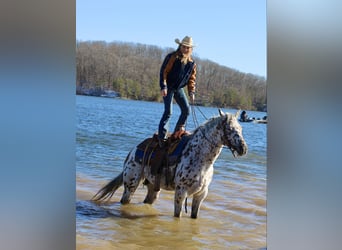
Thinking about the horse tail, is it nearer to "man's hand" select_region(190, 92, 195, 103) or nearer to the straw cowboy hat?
"man's hand" select_region(190, 92, 195, 103)

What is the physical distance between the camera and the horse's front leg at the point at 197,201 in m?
1.86

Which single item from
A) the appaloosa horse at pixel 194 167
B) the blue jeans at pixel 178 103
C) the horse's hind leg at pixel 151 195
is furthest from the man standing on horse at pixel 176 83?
the horse's hind leg at pixel 151 195

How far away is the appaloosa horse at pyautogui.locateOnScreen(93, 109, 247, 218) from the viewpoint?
1862mm

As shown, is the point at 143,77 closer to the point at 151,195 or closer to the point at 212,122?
the point at 212,122

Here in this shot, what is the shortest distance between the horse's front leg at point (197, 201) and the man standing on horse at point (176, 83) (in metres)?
0.31

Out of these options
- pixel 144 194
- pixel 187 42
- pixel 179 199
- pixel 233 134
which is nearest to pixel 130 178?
pixel 144 194

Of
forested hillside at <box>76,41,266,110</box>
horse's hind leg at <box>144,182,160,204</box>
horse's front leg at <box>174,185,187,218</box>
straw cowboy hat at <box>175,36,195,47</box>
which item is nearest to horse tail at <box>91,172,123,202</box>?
horse's hind leg at <box>144,182,160,204</box>

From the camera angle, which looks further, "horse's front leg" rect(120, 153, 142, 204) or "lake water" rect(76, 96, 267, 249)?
"horse's front leg" rect(120, 153, 142, 204)

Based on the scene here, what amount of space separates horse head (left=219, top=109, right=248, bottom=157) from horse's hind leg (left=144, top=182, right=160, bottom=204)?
388mm

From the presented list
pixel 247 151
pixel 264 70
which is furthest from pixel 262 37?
pixel 247 151

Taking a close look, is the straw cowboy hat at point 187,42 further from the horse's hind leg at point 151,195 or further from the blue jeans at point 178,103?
the horse's hind leg at point 151,195
